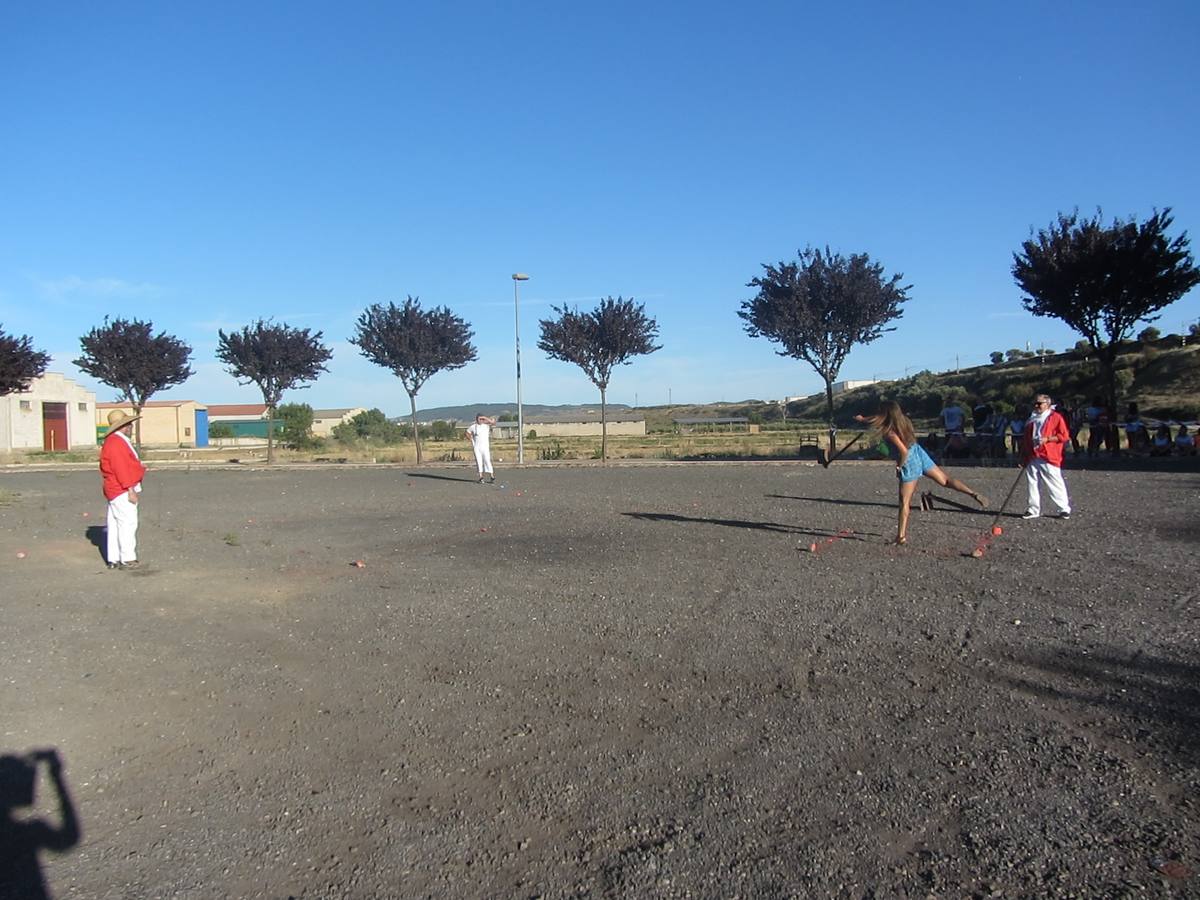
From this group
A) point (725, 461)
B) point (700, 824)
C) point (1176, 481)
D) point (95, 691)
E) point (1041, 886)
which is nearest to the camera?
point (1041, 886)

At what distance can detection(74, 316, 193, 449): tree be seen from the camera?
1416 inches

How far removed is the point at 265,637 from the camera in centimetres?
672

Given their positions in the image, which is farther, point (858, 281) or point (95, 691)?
point (858, 281)

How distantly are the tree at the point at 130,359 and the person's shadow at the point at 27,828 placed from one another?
3452 cm

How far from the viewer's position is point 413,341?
3291 cm

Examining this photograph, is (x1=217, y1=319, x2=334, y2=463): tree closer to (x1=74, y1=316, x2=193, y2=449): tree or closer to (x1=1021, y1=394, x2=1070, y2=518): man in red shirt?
(x1=74, y1=316, x2=193, y2=449): tree

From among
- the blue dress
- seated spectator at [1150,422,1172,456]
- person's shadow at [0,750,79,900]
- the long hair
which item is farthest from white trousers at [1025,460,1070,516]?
seated spectator at [1150,422,1172,456]

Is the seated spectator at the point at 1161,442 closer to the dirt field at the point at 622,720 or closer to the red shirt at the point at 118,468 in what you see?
the dirt field at the point at 622,720

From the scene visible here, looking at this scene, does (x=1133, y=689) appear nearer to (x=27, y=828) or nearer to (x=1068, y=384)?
(x=27, y=828)

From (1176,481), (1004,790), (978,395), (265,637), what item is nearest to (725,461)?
(1176,481)

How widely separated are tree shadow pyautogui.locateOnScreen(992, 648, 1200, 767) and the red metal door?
61310mm

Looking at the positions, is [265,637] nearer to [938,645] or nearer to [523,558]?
[523,558]

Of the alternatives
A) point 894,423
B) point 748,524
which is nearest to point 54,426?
point 748,524

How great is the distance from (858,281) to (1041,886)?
2823 cm
